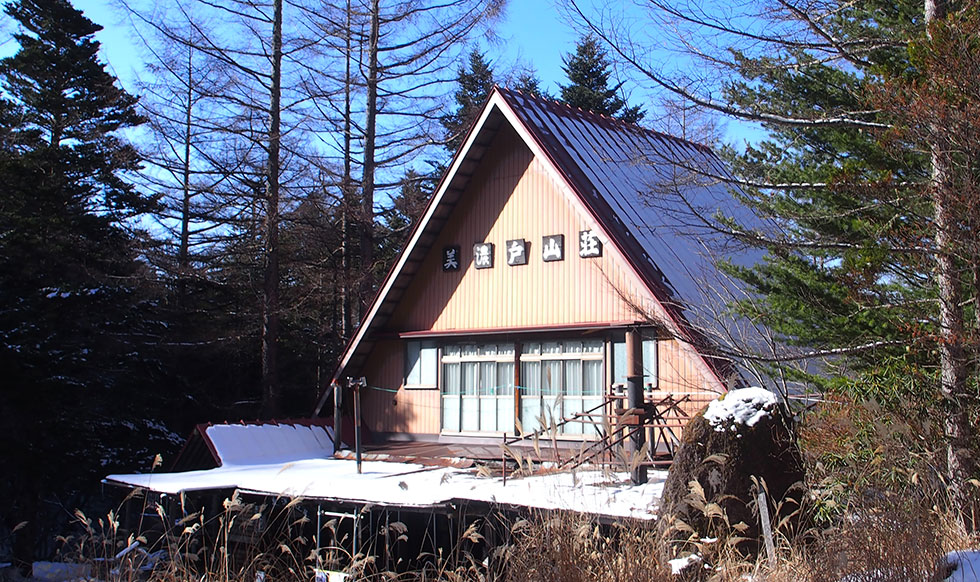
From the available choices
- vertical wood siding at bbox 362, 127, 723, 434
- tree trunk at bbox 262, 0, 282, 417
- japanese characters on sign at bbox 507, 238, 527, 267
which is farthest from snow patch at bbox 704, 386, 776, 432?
tree trunk at bbox 262, 0, 282, 417

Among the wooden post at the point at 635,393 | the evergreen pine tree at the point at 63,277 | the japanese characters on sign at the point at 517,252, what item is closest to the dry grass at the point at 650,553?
the wooden post at the point at 635,393

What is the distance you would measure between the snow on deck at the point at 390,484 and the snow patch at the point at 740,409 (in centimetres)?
91

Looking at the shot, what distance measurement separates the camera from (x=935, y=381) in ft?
25.0

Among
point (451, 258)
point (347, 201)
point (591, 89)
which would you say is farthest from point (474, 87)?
point (451, 258)

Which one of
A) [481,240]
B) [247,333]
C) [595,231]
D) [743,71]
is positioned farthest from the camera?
[247,333]

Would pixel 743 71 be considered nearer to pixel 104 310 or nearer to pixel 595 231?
pixel 595 231

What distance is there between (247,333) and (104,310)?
344cm

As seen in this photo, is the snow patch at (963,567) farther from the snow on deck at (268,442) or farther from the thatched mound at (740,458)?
the snow on deck at (268,442)

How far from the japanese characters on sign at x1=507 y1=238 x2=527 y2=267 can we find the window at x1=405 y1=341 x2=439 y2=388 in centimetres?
236

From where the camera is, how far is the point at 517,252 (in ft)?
48.5

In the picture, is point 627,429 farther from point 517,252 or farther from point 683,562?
point 683,562

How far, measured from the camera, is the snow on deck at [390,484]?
8758mm

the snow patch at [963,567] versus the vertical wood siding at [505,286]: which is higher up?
the vertical wood siding at [505,286]

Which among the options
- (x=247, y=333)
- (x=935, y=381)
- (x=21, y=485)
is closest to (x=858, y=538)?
(x=935, y=381)
